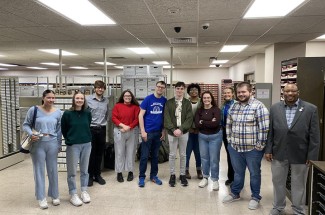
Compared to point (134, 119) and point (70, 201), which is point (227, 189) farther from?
point (70, 201)

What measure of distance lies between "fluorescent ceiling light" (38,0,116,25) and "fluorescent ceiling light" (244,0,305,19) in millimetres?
2017

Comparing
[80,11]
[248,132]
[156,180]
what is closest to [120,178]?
[156,180]

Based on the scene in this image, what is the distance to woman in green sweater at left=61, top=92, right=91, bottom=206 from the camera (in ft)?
9.62

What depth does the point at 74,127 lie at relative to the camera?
2932 millimetres

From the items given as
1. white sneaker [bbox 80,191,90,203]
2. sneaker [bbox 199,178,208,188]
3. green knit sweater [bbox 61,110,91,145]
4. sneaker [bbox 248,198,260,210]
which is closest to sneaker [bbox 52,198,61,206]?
white sneaker [bbox 80,191,90,203]

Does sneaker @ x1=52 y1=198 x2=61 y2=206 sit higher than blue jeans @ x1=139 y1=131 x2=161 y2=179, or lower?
lower

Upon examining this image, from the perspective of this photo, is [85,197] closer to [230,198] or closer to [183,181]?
[183,181]

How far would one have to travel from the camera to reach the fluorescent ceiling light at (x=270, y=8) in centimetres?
303

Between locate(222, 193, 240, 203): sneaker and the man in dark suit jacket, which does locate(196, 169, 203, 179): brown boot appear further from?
the man in dark suit jacket

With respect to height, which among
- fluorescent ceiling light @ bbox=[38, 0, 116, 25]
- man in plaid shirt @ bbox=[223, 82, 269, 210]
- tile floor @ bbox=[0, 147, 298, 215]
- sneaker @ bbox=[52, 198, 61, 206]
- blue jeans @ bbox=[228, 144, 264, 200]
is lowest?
tile floor @ bbox=[0, 147, 298, 215]

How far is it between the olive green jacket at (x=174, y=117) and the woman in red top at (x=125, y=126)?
1.60 feet

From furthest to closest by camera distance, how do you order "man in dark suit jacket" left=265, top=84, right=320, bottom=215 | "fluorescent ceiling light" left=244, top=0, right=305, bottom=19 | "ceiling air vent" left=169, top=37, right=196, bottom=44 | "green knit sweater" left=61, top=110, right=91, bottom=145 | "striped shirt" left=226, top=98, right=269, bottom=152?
1. "ceiling air vent" left=169, top=37, right=196, bottom=44
2. "fluorescent ceiling light" left=244, top=0, right=305, bottom=19
3. "green knit sweater" left=61, top=110, right=91, bottom=145
4. "striped shirt" left=226, top=98, right=269, bottom=152
5. "man in dark suit jacket" left=265, top=84, right=320, bottom=215

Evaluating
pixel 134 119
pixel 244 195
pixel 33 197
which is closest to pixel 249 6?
pixel 134 119

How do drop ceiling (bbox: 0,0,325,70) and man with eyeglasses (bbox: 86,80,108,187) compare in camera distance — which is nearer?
drop ceiling (bbox: 0,0,325,70)
